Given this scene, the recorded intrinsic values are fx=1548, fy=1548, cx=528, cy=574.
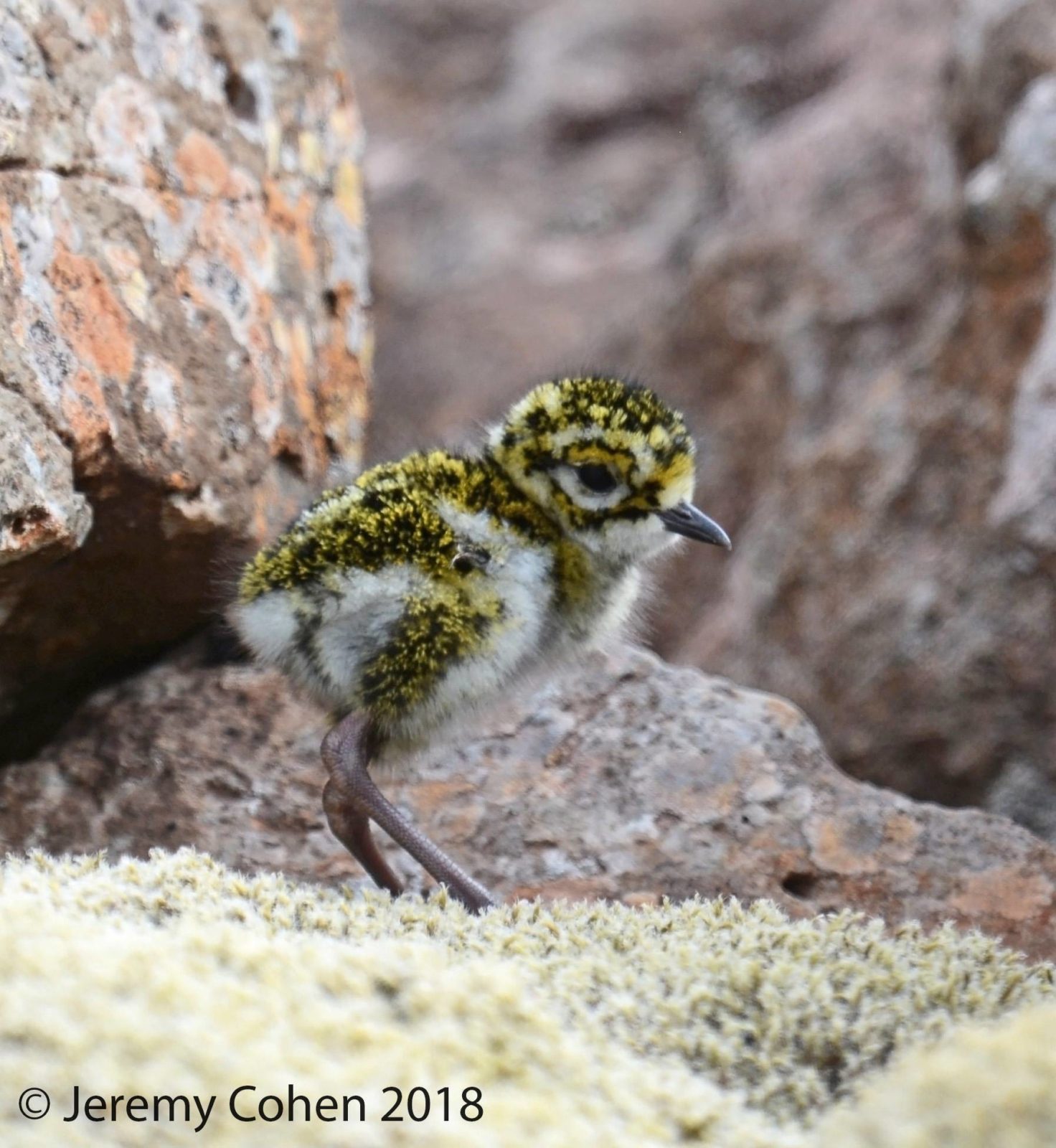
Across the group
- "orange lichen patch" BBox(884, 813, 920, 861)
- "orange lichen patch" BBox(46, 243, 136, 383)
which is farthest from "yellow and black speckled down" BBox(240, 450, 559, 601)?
"orange lichen patch" BBox(884, 813, 920, 861)

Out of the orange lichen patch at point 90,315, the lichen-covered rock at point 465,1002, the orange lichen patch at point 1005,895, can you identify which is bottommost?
the lichen-covered rock at point 465,1002

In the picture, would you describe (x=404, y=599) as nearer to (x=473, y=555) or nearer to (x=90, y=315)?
(x=473, y=555)

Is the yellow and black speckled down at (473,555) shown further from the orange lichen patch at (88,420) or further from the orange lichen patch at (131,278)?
the orange lichen patch at (131,278)

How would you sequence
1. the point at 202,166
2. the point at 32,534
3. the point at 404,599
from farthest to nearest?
the point at 202,166
the point at 404,599
the point at 32,534

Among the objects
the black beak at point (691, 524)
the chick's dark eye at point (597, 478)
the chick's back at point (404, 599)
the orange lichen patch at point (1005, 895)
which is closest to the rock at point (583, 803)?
the orange lichen patch at point (1005, 895)

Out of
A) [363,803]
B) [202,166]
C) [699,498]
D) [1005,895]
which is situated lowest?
[363,803]

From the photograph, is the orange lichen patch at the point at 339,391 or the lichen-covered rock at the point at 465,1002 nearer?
the lichen-covered rock at the point at 465,1002

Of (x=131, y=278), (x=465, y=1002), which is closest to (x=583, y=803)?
(x=465, y=1002)

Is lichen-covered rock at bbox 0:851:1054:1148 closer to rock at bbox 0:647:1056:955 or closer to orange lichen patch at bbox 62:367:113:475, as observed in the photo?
rock at bbox 0:647:1056:955
